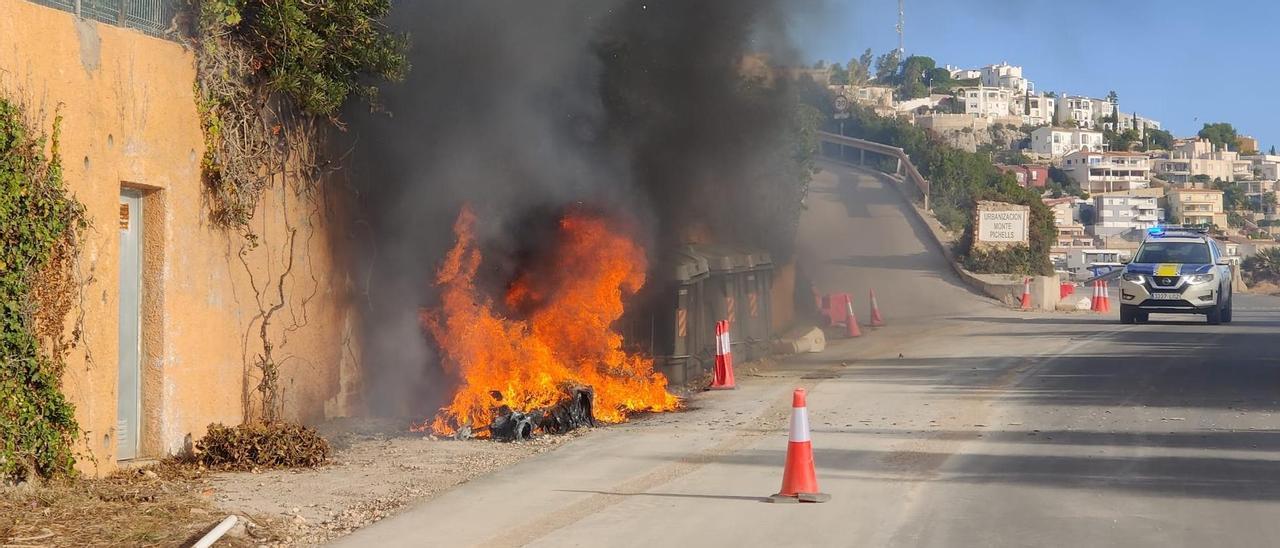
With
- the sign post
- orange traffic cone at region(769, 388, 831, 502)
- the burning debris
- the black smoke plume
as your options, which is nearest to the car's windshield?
the black smoke plume

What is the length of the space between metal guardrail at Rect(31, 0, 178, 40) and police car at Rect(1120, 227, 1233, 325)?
67.3 feet

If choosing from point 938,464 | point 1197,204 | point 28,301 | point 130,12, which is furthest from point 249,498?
point 1197,204

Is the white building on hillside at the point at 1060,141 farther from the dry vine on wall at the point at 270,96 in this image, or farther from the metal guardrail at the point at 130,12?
the metal guardrail at the point at 130,12

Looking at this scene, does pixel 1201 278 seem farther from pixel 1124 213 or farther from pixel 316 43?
pixel 1124 213

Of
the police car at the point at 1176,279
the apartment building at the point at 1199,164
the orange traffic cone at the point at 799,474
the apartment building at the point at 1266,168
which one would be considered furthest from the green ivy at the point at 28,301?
the apartment building at the point at 1266,168

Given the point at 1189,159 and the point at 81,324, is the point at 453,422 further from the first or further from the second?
the point at 1189,159

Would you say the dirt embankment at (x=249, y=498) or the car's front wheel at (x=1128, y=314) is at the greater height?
the car's front wheel at (x=1128, y=314)

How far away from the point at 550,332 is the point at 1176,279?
15.8m

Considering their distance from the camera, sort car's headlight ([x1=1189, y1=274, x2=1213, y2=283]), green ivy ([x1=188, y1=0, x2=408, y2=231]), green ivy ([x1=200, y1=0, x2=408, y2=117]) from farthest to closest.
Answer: car's headlight ([x1=1189, y1=274, x2=1213, y2=283]) < green ivy ([x1=200, y1=0, x2=408, y2=117]) < green ivy ([x1=188, y1=0, x2=408, y2=231])

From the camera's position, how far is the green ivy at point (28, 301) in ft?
25.5

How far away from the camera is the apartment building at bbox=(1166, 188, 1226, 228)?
128m

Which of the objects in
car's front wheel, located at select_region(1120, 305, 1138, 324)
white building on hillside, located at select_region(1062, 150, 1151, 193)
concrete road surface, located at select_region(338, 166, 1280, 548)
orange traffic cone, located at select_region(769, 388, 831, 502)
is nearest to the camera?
concrete road surface, located at select_region(338, 166, 1280, 548)

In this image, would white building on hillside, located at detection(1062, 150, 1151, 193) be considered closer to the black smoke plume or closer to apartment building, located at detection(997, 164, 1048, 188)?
apartment building, located at detection(997, 164, 1048, 188)

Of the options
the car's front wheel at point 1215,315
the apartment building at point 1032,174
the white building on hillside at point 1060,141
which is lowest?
the car's front wheel at point 1215,315
